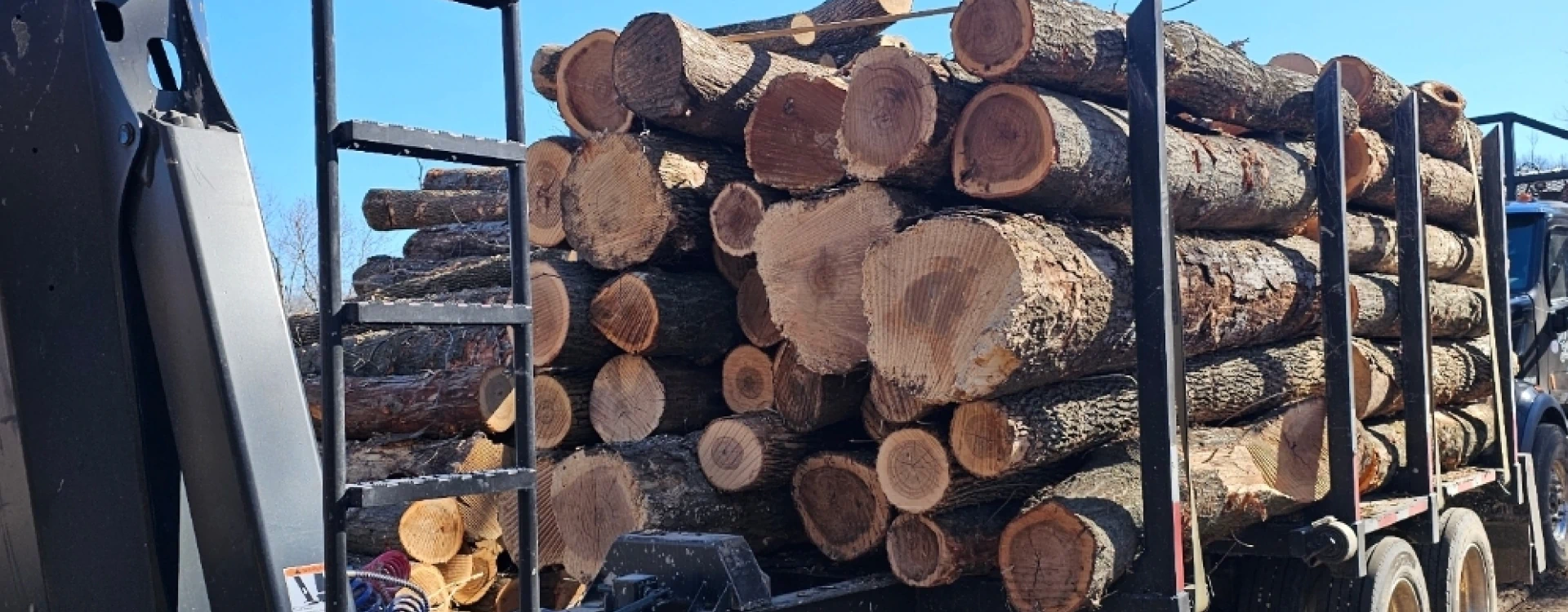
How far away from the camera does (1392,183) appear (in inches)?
250

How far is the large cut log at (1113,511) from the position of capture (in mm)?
3900

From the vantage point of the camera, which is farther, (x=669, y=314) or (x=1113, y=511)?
(x=669, y=314)

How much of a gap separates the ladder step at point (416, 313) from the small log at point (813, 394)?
7.41ft

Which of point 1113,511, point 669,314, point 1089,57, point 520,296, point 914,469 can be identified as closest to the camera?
point 520,296

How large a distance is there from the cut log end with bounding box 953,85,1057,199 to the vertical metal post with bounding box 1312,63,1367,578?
5.14ft

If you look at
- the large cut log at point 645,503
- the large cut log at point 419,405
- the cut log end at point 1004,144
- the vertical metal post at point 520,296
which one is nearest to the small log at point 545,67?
the large cut log at point 419,405

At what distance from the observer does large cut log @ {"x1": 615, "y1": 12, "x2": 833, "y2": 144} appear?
5.02 meters

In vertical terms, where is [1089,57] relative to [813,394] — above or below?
above

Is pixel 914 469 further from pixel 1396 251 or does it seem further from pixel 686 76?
pixel 1396 251

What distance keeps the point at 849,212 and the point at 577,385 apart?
154 cm

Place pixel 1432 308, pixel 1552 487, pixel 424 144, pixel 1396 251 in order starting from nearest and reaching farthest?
pixel 424 144, pixel 1396 251, pixel 1432 308, pixel 1552 487

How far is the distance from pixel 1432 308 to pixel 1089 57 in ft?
10.7

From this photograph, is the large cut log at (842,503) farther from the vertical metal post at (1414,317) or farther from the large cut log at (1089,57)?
the vertical metal post at (1414,317)

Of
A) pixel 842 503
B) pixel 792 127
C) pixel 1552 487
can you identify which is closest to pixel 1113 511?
pixel 842 503
